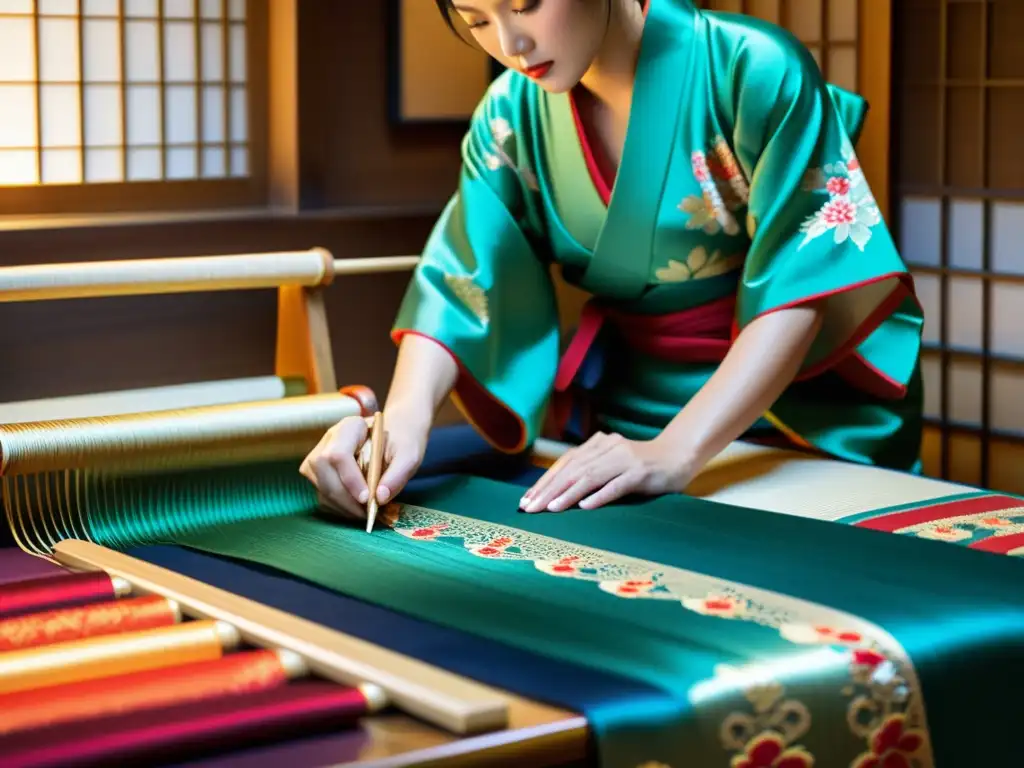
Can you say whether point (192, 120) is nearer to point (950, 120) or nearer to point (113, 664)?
point (950, 120)

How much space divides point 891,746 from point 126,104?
2380mm

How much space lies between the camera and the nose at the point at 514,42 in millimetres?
2105

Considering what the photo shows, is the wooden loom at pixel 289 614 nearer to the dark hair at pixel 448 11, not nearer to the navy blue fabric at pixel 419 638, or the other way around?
the navy blue fabric at pixel 419 638

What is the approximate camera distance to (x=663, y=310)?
2.48 m

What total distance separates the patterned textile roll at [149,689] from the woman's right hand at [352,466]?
0.59m

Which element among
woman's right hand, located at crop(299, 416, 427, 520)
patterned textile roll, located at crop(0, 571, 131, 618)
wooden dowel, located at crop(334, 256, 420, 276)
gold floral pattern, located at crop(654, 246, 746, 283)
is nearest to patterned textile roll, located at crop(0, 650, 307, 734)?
patterned textile roll, located at crop(0, 571, 131, 618)

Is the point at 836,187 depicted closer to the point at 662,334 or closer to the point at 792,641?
the point at 662,334

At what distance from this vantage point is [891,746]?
1544 mm

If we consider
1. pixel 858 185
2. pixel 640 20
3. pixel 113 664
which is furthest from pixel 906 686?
pixel 640 20

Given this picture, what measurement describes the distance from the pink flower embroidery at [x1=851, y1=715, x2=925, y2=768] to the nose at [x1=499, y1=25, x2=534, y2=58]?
1.02 m

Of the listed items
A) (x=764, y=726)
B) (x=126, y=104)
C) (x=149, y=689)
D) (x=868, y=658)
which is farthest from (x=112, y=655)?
(x=126, y=104)

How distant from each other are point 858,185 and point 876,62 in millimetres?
1325

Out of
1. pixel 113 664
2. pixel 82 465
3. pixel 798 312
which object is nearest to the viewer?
pixel 113 664

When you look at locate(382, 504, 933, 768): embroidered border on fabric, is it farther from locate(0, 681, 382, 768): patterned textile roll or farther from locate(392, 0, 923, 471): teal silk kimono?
locate(392, 0, 923, 471): teal silk kimono
